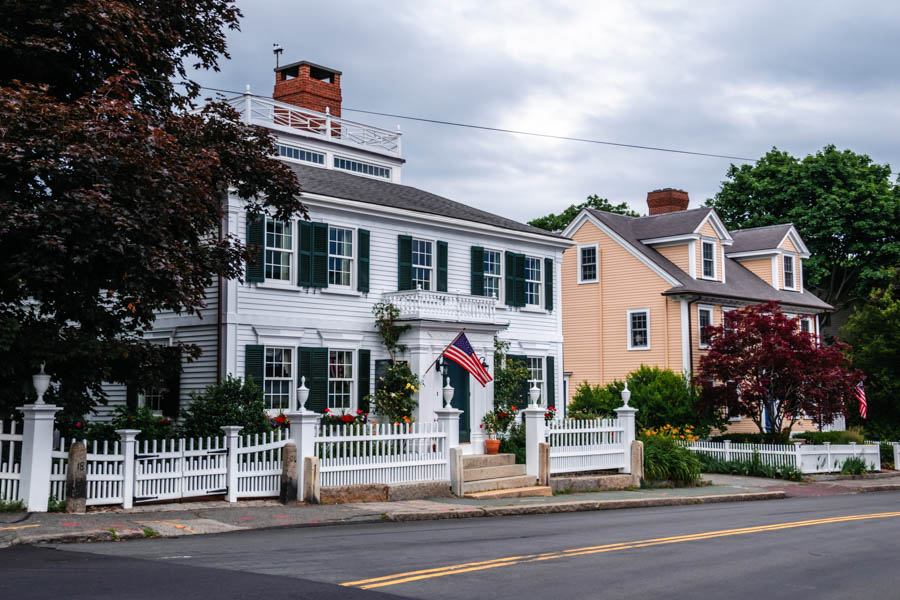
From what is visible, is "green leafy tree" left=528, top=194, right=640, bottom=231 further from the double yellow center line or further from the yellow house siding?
the double yellow center line

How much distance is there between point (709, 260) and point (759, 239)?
524 cm

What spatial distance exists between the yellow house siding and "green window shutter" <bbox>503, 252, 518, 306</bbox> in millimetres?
10649

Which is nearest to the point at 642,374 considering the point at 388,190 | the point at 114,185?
the point at 388,190

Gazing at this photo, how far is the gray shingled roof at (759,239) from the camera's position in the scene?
38969 millimetres

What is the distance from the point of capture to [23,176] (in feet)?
44.4

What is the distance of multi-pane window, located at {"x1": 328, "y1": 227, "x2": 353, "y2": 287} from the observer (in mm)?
22359

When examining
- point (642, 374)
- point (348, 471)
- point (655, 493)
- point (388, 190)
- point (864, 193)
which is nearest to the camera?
point (348, 471)

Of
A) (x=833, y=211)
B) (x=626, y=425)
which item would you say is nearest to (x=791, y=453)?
(x=626, y=425)

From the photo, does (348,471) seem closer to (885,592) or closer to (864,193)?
(885,592)

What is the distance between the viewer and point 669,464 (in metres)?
22.6

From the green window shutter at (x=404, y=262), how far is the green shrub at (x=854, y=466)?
13878mm

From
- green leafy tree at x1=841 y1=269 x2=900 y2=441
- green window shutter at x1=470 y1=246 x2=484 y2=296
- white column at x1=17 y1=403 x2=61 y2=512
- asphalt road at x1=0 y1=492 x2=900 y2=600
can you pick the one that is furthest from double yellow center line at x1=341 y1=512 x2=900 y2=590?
green leafy tree at x1=841 y1=269 x2=900 y2=441

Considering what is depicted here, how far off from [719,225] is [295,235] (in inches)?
780

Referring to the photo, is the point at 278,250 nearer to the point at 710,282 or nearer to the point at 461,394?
the point at 461,394
